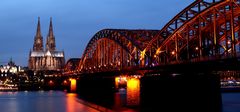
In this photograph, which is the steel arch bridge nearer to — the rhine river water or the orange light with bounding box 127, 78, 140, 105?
the orange light with bounding box 127, 78, 140, 105

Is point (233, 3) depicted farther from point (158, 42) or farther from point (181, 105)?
point (158, 42)

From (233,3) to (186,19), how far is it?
11.5 metres

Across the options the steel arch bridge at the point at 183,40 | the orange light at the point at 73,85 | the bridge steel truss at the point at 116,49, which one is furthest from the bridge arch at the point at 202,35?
the orange light at the point at 73,85

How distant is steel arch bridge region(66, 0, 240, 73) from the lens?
46991mm

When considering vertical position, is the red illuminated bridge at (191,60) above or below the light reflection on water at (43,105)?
above

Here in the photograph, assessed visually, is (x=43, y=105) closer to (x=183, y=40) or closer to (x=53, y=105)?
(x=53, y=105)

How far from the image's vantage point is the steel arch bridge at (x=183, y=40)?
154ft

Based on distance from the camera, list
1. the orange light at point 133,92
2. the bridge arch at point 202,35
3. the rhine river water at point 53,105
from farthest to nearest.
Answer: the rhine river water at point 53,105 < the orange light at point 133,92 < the bridge arch at point 202,35

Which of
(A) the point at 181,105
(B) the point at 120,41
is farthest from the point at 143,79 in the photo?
(B) the point at 120,41

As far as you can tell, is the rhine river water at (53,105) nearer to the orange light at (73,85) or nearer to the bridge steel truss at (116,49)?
the bridge steel truss at (116,49)

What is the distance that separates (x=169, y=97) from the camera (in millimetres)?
58781

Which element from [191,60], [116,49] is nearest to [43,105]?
[116,49]

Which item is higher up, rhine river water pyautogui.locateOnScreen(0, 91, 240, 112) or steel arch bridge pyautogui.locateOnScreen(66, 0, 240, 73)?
steel arch bridge pyautogui.locateOnScreen(66, 0, 240, 73)

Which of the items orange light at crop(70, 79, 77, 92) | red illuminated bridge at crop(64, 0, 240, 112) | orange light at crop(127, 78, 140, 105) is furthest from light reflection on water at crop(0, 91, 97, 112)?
orange light at crop(70, 79, 77, 92)
